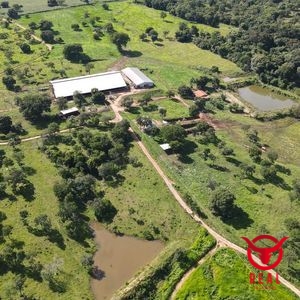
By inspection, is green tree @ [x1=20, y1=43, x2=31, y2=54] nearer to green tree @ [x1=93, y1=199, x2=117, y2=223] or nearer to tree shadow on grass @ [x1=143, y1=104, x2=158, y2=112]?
tree shadow on grass @ [x1=143, y1=104, x2=158, y2=112]

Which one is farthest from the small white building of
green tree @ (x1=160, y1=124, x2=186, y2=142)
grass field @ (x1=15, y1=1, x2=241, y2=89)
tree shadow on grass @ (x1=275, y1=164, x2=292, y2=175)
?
grass field @ (x1=15, y1=1, x2=241, y2=89)

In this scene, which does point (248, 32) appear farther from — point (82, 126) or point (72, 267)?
point (72, 267)

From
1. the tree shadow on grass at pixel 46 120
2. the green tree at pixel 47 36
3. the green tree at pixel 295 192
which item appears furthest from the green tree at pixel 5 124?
the green tree at pixel 295 192

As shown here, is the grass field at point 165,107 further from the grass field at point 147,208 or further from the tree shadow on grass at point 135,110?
the grass field at point 147,208

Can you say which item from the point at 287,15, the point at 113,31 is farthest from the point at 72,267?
the point at 287,15

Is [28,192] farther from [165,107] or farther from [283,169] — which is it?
[283,169]
